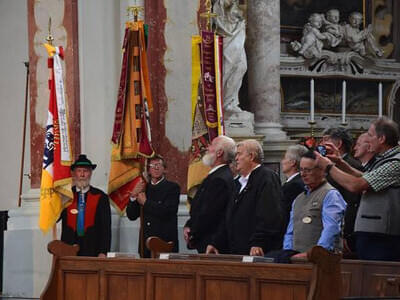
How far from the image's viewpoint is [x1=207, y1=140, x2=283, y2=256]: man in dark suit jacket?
31.2 feet

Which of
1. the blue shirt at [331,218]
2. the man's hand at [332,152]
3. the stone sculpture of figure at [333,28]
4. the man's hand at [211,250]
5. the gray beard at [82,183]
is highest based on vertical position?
the stone sculpture of figure at [333,28]

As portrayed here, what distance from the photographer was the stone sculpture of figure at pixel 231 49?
15.0 m

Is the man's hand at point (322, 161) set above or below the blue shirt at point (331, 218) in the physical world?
above

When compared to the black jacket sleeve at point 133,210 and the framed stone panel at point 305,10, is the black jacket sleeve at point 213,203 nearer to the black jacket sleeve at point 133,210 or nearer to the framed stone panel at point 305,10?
the black jacket sleeve at point 133,210

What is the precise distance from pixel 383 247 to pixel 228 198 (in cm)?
197

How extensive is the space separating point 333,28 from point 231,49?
8.27ft

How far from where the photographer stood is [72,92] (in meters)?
13.1

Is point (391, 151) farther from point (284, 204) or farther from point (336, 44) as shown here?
point (336, 44)

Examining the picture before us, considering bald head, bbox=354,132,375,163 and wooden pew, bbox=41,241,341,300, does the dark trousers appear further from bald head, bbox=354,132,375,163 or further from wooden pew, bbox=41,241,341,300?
bald head, bbox=354,132,375,163

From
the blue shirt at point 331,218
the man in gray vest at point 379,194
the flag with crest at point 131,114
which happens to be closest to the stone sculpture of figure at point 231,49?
the flag with crest at point 131,114

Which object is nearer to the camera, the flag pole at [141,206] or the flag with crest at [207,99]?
the flag pole at [141,206]

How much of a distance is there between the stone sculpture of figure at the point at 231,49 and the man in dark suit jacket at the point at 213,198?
4.46 meters

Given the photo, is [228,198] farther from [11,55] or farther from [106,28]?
[11,55]

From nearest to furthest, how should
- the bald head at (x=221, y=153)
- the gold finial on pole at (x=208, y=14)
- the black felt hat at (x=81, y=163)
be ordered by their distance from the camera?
the bald head at (x=221, y=153), the black felt hat at (x=81, y=163), the gold finial on pole at (x=208, y=14)
